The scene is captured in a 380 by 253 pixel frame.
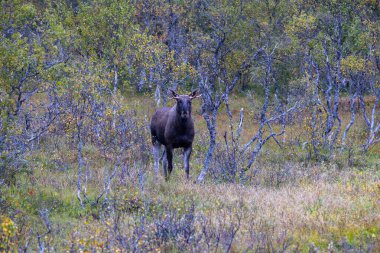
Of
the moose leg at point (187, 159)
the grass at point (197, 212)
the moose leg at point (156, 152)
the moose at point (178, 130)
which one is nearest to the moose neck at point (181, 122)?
the moose at point (178, 130)

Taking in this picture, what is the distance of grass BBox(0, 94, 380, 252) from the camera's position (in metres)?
8.88

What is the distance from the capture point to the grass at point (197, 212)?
8875 mm

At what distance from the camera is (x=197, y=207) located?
11.4 meters

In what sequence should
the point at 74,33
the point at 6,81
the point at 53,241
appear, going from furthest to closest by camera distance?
the point at 74,33 → the point at 6,81 → the point at 53,241

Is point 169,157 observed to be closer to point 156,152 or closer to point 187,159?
point 187,159

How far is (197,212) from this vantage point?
1072 centimetres

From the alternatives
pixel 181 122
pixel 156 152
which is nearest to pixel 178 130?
pixel 181 122

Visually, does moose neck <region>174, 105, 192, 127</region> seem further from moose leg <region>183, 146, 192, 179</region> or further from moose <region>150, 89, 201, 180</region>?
moose leg <region>183, 146, 192, 179</region>

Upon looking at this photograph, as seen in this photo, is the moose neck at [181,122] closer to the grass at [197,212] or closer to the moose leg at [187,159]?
the moose leg at [187,159]

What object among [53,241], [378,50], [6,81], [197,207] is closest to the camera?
[53,241]

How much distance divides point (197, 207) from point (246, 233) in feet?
6.65

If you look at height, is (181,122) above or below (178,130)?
above

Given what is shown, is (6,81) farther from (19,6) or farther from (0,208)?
(0,208)

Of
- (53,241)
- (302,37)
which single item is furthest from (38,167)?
(302,37)
